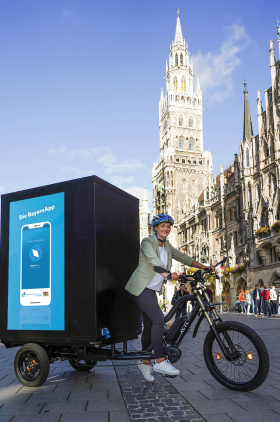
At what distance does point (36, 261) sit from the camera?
5219 mm

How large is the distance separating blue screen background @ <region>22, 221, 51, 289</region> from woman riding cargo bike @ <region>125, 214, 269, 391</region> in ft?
3.71

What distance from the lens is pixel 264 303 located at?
63.6 feet

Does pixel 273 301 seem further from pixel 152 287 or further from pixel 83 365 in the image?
pixel 152 287

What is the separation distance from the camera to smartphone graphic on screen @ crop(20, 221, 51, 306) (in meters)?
5.11

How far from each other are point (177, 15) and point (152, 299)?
84293mm

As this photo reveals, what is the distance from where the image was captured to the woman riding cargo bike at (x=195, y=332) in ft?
13.7

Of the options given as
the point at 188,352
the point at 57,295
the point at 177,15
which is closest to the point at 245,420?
the point at 57,295

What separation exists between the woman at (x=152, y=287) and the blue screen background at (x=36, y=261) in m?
1.12

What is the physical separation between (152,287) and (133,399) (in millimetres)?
1263

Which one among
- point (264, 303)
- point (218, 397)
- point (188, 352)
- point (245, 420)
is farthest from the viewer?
point (264, 303)

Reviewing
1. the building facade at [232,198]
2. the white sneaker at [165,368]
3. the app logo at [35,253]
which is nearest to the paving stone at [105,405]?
the white sneaker at [165,368]

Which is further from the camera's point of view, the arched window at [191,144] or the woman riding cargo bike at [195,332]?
the arched window at [191,144]

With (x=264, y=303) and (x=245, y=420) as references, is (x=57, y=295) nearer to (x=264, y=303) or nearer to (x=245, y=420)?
(x=245, y=420)

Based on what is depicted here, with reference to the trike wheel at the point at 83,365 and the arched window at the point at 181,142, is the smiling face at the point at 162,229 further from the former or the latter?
the arched window at the point at 181,142
